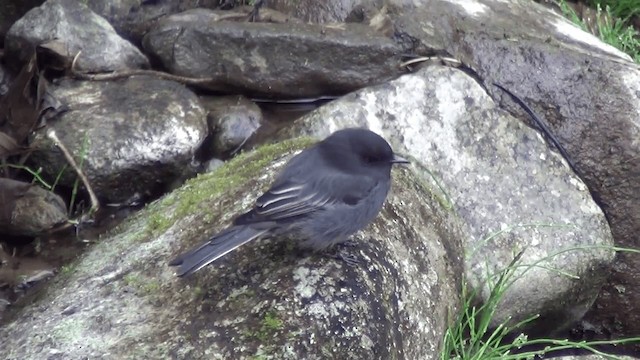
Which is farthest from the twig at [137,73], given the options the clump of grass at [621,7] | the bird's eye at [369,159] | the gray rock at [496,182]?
the clump of grass at [621,7]

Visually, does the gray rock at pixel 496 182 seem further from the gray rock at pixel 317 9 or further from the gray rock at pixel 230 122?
the gray rock at pixel 317 9

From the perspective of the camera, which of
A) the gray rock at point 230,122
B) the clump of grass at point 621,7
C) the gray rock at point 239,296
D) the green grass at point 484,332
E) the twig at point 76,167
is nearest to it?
the gray rock at point 239,296

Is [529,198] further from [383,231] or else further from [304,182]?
[304,182]

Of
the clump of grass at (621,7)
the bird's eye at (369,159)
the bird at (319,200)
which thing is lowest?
the bird at (319,200)

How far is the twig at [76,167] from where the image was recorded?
4.49 metres

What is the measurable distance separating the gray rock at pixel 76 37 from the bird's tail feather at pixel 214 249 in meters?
2.05

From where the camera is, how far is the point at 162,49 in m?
5.15

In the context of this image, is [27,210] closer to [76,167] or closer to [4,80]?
[76,167]

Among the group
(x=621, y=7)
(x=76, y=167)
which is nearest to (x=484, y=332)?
(x=76, y=167)

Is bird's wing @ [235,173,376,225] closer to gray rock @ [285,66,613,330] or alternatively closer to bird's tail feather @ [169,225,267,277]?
bird's tail feather @ [169,225,267,277]

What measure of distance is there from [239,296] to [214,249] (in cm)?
20

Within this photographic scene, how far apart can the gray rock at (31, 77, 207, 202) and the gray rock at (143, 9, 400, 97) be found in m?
0.29

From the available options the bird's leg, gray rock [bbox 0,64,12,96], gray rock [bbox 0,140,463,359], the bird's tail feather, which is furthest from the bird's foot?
the bird's tail feather

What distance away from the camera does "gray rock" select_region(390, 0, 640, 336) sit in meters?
5.21
